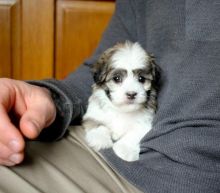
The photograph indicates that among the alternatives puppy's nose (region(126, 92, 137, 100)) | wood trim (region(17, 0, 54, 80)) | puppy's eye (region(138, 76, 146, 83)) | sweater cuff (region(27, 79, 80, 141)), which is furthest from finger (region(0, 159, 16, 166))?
wood trim (region(17, 0, 54, 80))

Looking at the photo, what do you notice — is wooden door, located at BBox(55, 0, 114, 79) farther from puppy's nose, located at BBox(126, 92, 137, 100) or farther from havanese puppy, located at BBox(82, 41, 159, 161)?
puppy's nose, located at BBox(126, 92, 137, 100)

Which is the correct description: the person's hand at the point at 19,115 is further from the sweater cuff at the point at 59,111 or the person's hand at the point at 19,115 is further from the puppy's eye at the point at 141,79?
the puppy's eye at the point at 141,79

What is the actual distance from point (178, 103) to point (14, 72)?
4.00 feet

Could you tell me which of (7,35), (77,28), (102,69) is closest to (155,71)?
(102,69)

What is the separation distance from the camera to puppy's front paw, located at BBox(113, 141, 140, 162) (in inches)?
41.3

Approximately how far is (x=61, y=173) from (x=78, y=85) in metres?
0.47

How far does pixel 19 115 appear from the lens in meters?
1.00

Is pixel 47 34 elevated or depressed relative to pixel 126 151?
elevated

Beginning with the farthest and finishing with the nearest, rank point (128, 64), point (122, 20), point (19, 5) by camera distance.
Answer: point (19, 5)
point (122, 20)
point (128, 64)

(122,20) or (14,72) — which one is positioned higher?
(122,20)

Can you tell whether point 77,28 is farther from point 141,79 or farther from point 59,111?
point 59,111

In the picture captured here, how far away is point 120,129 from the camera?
135cm

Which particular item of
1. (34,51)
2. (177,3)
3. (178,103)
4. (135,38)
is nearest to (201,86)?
(178,103)

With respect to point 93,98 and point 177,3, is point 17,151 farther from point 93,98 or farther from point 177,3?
point 177,3
